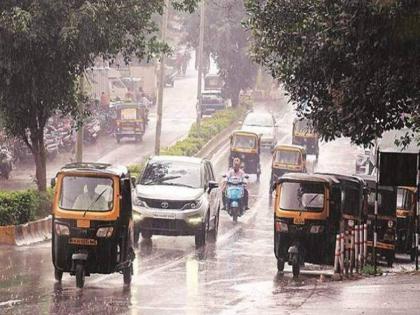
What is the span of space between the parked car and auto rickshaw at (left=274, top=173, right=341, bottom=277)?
110 feet

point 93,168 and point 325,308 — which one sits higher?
point 93,168

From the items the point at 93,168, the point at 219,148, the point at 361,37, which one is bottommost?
the point at 219,148

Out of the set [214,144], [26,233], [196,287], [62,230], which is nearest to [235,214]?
[26,233]

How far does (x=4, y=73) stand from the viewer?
25672 mm

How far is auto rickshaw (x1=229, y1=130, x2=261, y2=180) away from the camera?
47900 mm

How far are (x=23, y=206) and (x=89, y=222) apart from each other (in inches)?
335

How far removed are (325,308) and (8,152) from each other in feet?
106

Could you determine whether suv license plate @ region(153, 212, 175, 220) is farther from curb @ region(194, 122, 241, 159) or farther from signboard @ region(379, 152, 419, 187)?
curb @ region(194, 122, 241, 159)

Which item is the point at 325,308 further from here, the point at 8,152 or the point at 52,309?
the point at 8,152

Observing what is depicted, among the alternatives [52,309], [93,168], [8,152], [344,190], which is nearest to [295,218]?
A: [344,190]

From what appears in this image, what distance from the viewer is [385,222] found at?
26.2 meters

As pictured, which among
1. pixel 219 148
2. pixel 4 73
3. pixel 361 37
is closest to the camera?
pixel 361 37

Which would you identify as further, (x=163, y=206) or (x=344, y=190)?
(x=163, y=206)

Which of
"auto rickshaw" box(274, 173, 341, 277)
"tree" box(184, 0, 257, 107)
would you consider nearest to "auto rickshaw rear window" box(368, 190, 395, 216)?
"auto rickshaw" box(274, 173, 341, 277)
